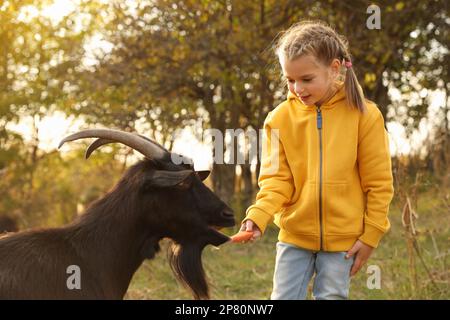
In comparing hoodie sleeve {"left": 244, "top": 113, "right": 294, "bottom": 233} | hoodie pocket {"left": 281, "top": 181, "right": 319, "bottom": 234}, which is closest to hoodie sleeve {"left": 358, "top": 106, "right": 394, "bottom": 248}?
hoodie pocket {"left": 281, "top": 181, "right": 319, "bottom": 234}

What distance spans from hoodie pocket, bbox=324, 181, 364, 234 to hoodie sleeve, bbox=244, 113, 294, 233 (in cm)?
21

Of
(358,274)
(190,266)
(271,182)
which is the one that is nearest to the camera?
(271,182)

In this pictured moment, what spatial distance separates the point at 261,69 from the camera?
10773 mm

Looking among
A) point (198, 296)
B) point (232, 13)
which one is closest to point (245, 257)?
point (232, 13)

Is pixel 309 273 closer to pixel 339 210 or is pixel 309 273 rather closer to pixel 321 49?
pixel 339 210

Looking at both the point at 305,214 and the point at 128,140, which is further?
the point at 128,140

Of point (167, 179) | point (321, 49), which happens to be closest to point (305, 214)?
point (321, 49)

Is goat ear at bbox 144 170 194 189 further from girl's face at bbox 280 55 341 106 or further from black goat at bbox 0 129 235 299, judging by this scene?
girl's face at bbox 280 55 341 106

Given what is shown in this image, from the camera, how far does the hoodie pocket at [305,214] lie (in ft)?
11.1

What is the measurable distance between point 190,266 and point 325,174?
148 cm

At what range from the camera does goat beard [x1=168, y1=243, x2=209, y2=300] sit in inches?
176

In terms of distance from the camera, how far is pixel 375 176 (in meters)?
3.36

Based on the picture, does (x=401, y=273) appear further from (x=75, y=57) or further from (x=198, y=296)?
(x=75, y=57)

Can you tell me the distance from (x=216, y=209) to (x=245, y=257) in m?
4.92
